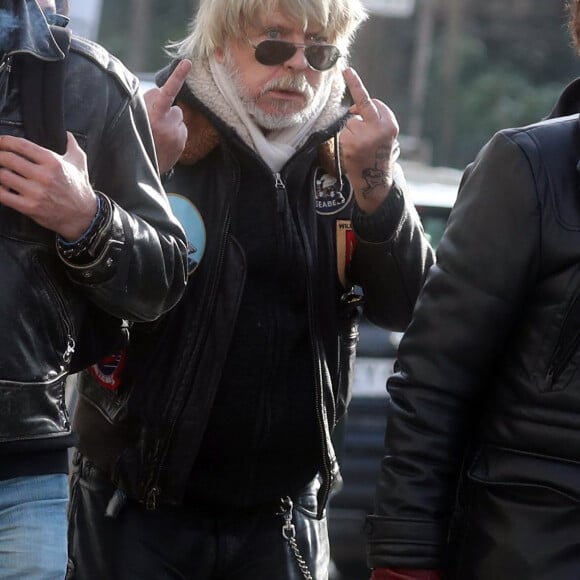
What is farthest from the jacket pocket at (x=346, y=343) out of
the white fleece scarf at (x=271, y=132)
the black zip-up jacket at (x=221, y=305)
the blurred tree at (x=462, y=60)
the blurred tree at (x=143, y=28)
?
the blurred tree at (x=143, y=28)

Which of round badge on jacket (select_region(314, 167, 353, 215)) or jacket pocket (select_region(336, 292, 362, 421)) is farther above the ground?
round badge on jacket (select_region(314, 167, 353, 215))

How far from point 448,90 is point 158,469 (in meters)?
25.9

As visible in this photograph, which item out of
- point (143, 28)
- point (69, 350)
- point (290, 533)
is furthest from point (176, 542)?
point (143, 28)

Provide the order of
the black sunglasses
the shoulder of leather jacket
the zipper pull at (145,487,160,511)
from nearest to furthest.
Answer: the shoulder of leather jacket → the zipper pull at (145,487,160,511) → the black sunglasses

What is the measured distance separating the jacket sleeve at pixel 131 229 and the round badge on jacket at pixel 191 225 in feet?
Result: 1.26

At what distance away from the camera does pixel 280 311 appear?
3.64 meters

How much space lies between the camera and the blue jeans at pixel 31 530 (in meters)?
2.92

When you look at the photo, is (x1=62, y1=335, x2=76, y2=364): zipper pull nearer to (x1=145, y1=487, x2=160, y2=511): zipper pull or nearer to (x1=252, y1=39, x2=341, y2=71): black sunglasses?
(x1=145, y1=487, x2=160, y2=511): zipper pull

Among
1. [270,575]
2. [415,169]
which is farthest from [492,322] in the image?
[415,169]

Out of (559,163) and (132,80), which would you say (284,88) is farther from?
(559,163)

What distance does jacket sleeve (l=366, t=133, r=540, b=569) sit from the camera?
2842 mm

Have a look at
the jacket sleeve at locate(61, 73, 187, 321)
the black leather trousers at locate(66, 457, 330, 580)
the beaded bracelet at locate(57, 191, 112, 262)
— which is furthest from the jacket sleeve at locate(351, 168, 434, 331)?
the beaded bracelet at locate(57, 191, 112, 262)

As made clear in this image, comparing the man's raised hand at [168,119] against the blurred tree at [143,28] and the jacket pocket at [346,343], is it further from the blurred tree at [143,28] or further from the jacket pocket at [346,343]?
the blurred tree at [143,28]

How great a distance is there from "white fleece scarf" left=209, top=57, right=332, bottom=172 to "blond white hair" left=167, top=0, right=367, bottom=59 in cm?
7
